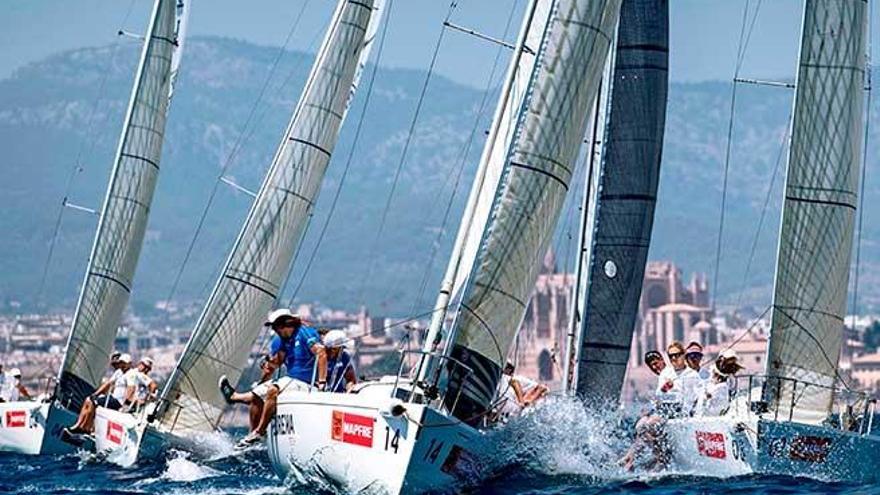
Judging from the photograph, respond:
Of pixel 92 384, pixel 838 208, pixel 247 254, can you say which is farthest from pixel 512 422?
pixel 92 384

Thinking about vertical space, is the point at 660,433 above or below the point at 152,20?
below

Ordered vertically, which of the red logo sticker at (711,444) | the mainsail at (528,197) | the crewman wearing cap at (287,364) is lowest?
the red logo sticker at (711,444)

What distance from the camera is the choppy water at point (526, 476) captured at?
889 inches

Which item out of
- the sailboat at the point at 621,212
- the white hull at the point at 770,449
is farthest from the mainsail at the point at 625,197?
the white hull at the point at 770,449

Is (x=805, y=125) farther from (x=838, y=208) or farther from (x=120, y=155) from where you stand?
(x=120, y=155)

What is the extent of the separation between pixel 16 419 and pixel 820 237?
13069 millimetres

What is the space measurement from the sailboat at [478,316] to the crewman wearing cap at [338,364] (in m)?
0.69

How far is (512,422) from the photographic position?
23359 millimetres

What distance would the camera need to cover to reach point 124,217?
107 feet

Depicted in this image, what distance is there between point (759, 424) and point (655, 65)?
25.1 feet

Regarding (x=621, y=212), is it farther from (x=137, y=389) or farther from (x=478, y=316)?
(x=478, y=316)

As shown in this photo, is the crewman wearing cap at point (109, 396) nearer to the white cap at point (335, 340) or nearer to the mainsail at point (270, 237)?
the mainsail at point (270, 237)

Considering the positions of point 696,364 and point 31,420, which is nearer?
point 696,364

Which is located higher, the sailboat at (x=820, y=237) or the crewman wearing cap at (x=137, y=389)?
the sailboat at (x=820, y=237)
